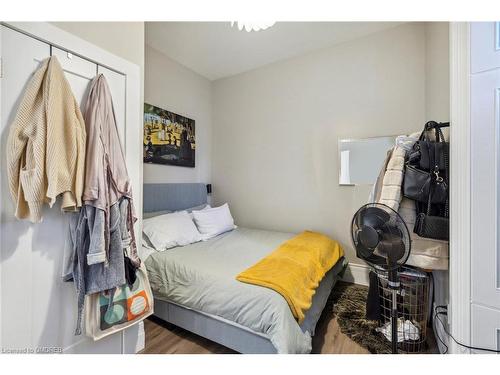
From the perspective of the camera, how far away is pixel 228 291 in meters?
1.44

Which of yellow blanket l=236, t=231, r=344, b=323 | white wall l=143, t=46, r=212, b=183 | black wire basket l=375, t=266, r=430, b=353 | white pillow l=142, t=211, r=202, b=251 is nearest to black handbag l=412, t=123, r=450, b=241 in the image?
black wire basket l=375, t=266, r=430, b=353

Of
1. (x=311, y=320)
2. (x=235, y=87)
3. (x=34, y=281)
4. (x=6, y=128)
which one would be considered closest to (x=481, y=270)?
(x=311, y=320)

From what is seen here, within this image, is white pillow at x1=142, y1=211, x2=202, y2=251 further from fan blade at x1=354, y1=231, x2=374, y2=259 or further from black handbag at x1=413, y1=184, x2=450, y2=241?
black handbag at x1=413, y1=184, x2=450, y2=241

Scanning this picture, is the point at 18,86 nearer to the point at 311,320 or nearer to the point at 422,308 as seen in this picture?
the point at 311,320

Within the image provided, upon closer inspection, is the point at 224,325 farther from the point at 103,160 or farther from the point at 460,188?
the point at 460,188

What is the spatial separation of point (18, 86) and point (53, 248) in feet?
2.65

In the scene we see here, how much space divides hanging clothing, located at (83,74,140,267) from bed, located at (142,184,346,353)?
49cm

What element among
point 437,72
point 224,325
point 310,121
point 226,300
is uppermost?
point 437,72

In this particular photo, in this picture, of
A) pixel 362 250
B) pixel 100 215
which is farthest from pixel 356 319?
pixel 100 215

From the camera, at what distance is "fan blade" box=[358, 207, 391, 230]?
1097mm

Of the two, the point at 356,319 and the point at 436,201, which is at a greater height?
the point at 436,201

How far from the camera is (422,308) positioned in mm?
1609

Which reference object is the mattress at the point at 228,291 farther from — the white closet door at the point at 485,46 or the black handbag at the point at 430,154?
the white closet door at the point at 485,46

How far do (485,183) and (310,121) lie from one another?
2.14m
